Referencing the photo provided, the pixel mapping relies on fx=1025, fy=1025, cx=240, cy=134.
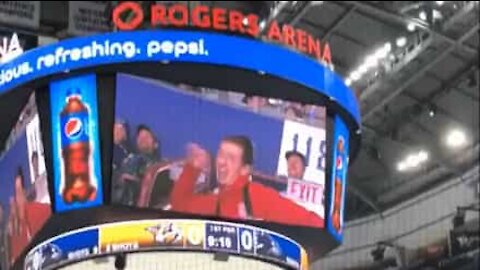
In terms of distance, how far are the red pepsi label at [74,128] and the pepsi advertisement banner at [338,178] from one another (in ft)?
12.4

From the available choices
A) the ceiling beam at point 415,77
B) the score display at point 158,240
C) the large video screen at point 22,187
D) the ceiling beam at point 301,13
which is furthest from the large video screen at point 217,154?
the ceiling beam at point 415,77

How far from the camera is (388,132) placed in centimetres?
2803

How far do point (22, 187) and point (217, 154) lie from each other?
3.14 m

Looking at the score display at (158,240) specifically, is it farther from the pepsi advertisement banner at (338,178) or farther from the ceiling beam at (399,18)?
the ceiling beam at (399,18)

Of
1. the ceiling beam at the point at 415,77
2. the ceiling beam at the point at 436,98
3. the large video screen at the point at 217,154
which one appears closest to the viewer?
the large video screen at the point at 217,154

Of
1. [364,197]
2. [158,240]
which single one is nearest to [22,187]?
[158,240]

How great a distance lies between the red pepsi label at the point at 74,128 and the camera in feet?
46.4

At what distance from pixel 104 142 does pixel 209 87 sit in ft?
5.75

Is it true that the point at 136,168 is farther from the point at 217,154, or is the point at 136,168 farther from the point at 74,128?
the point at 217,154

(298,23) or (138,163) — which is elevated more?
(298,23)

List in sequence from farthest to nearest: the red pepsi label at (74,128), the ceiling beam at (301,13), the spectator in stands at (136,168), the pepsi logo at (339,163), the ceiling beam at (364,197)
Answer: the ceiling beam at (364,197) < the ceiling beam at (301,13) < the pepsi logo at (339,163) < the red pepsi label at (74,128) < the spectator in stands at (136,168)

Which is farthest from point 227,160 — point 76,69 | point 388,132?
point 388,132

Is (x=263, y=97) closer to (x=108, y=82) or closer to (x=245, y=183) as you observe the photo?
(x=245, y=183)

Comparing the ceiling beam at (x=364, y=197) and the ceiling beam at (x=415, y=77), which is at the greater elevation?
the ceiling beam at (x=364, y=197)
